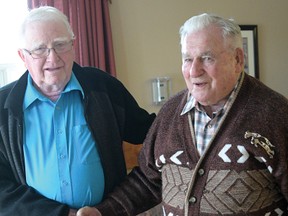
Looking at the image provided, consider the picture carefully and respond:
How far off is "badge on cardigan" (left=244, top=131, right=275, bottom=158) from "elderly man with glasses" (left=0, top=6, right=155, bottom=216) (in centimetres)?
59

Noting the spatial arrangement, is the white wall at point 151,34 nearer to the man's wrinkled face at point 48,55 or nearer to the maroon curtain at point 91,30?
the maroon curtain at point 91,30

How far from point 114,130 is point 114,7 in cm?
161

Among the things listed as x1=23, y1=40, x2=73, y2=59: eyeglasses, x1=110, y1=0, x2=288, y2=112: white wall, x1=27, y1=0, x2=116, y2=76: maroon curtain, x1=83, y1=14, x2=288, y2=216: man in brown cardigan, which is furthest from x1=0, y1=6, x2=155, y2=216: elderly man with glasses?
x1=110, y1=0, x2=288, y2=112: white wall

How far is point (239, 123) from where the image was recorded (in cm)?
121

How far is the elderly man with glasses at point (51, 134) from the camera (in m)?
1.37

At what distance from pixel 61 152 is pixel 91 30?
1.47 metres

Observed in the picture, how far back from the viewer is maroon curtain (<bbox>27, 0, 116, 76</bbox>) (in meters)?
2.59

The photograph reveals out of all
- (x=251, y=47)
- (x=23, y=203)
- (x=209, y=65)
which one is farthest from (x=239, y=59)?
(x=251, y=47)

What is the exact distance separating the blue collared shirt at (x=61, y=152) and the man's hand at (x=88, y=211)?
1.8 inches

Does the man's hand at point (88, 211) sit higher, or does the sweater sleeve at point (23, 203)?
the sweater sleeve at point (23, 203)

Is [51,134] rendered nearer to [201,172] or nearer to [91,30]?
Result: [201,172]

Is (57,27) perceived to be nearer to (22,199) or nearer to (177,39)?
(22,199)

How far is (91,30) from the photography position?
2658 millimetres

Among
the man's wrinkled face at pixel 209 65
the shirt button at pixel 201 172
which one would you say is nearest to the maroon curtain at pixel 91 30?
the man's wrinkled face at pixel 209 65
